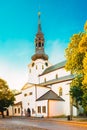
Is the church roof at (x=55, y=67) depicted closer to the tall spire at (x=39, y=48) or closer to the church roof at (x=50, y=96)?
the tall spire at (x=39, y=48)

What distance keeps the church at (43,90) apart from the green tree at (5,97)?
5128 millimetres

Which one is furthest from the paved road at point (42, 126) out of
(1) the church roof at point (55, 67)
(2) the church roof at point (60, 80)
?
(1) the church roof at point (55, 67)

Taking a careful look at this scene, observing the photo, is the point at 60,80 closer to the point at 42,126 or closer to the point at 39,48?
the point at 39,48

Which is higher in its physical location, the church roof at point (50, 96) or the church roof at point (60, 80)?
the church roof at point (60, 80)

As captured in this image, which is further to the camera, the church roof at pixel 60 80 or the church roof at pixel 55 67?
the church roof at pixel 55 67

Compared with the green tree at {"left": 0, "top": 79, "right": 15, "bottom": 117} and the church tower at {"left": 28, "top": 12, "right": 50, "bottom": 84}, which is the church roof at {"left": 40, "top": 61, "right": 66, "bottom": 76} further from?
the green tree at {"left": 0, "top": 79, "right": 15, "bottom": 117}

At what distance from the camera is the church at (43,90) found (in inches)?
2507

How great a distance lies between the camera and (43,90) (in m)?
69.1

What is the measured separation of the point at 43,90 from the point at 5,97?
8.47 metres

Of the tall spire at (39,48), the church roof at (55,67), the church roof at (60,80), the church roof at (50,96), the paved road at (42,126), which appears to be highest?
the tall spire at (39,48)

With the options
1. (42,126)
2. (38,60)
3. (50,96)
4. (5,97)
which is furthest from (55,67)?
(42,126)

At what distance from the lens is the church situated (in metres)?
63.7

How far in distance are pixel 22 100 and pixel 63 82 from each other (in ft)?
49.8

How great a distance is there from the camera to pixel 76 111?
5956cm
